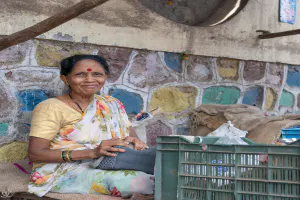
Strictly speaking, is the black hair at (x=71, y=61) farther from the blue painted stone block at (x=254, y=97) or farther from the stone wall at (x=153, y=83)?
the blue painted stone block at (x=254, y=97)

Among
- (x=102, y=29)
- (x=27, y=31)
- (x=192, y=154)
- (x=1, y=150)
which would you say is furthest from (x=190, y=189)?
(x=102, y=29)

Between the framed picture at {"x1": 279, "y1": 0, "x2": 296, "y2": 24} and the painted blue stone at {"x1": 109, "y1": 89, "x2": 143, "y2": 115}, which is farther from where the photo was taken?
the framed picture at {"x1": 279, "y1": 0, "x2": 296, "y2": 24}

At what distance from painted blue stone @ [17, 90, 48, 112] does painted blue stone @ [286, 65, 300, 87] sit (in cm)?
301

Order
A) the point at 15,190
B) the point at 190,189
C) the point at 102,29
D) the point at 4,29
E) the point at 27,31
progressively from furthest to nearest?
the point at 102,29 → the point at 4,29 → the point at 15,190 → the point at 27,31 → the point at 190,189

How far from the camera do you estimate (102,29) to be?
3.74m

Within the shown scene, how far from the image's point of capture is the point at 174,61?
13.9 ft

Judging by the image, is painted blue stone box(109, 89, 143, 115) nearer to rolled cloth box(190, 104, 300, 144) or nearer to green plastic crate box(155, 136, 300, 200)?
rolled cloth box(190, 104, 300, 144)

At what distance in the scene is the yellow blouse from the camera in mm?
2889

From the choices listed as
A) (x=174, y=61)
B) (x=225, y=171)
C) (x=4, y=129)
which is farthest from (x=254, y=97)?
(x=225, y=171)

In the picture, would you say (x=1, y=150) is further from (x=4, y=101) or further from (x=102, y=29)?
(x=102, y=29)

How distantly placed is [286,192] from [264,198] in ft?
0.33

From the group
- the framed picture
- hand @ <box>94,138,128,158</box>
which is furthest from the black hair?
the framed picture

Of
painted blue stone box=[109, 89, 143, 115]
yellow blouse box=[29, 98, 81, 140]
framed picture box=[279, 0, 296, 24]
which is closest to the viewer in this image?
yellow blouse box=[29, 98, 81, 140]

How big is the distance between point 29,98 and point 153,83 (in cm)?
119
